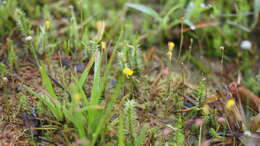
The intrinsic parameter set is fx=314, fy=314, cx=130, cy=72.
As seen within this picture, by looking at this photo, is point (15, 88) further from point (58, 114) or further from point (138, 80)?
point (138, 80)

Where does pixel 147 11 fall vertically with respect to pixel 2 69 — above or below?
above

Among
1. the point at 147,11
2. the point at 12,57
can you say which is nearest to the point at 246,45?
the point at 147,11

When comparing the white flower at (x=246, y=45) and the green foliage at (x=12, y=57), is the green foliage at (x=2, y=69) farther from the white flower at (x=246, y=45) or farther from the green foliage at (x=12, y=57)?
the white flower at (x=246, y=45)

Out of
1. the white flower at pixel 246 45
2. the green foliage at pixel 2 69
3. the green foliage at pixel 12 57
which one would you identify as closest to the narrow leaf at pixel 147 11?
the white flower at pixel 246 45

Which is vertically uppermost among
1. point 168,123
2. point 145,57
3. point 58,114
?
point 145,57

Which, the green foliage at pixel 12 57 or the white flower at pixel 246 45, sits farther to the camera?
the white flower at pixel 246 45

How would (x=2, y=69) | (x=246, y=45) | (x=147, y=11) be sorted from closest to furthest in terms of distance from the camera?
(x=2, y=69), (x=246, y=45), (x=147, y=11)

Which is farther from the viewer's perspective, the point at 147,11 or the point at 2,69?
the point at 147,11

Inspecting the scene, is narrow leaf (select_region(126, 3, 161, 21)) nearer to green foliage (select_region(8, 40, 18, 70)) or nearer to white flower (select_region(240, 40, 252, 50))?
white flower (select_region(240, 40, 252, 50))

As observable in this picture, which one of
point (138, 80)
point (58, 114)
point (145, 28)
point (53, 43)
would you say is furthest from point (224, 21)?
point (58, 114)

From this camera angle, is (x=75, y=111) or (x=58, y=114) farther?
(x=58, y=114)

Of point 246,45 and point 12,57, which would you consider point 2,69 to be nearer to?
point 12,57
